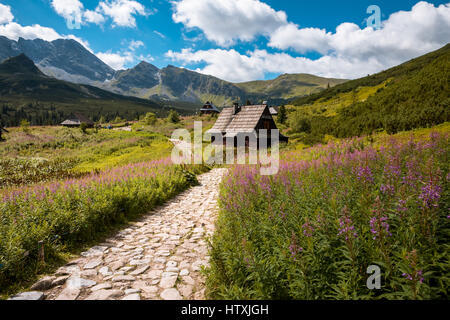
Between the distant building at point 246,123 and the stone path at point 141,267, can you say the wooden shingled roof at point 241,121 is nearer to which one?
the distant building at point 246,123

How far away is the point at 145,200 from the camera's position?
28.8ft

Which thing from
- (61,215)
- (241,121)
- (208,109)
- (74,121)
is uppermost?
(208,109)

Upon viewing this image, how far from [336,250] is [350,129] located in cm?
1401

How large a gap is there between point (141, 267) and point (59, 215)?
2.78 m

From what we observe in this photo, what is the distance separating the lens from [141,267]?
461 centimetres

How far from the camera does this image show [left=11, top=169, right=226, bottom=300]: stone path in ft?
12.3

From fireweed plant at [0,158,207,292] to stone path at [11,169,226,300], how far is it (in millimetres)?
564

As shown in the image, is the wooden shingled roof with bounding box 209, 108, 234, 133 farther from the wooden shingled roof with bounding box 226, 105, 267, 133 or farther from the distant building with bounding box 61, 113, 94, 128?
the distant building with bounding box 61, 113, 94, 128

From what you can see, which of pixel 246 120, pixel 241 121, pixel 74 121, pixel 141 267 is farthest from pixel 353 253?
pixel 74 121

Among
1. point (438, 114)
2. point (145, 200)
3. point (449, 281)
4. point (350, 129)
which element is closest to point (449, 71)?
point (438, 114)

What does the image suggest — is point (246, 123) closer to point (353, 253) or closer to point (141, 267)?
point (141, 267)

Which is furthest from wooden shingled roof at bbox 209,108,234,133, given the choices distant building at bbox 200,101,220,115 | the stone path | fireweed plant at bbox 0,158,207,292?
distant building at bbox 200,101,220,115

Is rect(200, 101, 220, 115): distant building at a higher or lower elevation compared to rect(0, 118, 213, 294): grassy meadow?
higher
